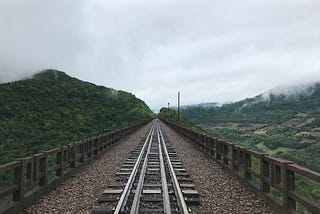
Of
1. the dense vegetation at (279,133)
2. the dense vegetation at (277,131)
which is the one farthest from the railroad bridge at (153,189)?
the dense vegetation at (277,131)

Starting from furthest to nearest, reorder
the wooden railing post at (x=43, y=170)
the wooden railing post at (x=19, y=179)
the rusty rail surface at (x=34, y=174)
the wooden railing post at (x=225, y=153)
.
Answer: the wooden railing post at (x=225, y=153) → the wooden railing post at (x=43, y=170) → the wooden railing post at (x=19, y=179) → the rusty rail surface at (x=34, y=174)

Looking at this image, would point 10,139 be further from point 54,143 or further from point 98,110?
point 98,110

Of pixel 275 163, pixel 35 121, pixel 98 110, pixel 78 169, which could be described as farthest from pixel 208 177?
pixel 98 110

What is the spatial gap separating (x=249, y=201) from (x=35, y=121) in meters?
82.8

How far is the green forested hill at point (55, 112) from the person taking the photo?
5859cm

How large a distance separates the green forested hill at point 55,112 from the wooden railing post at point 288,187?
42.4 m

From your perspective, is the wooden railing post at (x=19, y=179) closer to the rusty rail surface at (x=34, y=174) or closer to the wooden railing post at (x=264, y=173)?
the rusty rail surface at (x=34, y=174)

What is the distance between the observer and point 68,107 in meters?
96.9

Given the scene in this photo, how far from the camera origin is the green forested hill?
192ft

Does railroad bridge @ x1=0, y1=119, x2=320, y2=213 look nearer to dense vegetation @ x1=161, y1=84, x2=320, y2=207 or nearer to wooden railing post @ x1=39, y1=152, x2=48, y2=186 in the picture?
wooden railing post @ x1=39, y1=152, x2=48, y2=186

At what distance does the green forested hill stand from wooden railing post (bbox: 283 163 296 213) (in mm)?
42380

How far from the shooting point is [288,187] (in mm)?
5387

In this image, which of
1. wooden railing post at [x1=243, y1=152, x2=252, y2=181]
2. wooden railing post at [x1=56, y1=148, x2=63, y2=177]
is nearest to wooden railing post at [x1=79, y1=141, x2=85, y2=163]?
wooden railing post at [x1=56, y1=148, x2=63, y2=177]

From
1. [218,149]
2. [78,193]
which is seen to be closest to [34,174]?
[78,193]
